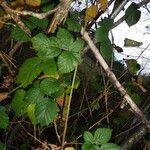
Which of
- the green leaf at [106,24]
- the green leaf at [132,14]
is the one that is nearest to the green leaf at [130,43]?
the green leaf at [132,14]

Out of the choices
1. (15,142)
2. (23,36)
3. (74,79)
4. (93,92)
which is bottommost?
(93,92)

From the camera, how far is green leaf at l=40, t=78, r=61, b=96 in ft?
3.59

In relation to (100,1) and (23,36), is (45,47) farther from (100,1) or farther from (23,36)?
(100,1)

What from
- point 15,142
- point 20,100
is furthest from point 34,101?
point 15,142

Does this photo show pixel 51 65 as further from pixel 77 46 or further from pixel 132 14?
pixel 132 14

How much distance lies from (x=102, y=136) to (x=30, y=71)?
40 cm

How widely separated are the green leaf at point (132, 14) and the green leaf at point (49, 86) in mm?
517

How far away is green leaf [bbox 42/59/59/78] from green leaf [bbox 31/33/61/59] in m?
0.02

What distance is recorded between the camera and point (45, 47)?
107cm

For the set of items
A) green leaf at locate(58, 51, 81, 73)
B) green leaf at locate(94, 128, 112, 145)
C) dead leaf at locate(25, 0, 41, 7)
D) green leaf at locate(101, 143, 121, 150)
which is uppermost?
dead leaf at locate(25, 0, 41, 7)

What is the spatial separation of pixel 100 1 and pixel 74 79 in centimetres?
44

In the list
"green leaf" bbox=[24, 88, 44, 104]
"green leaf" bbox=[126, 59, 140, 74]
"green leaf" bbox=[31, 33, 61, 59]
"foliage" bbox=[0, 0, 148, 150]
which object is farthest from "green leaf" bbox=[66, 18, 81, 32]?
"green leaf" bbox=[126, 59, 140, 74]

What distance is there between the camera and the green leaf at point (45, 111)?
112cm

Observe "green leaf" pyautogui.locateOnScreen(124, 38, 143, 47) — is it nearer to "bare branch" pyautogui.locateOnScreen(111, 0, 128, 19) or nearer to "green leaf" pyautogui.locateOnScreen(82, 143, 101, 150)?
"bare branch" pyautogui.locateOnScreen(111, 0, 128, 19)
